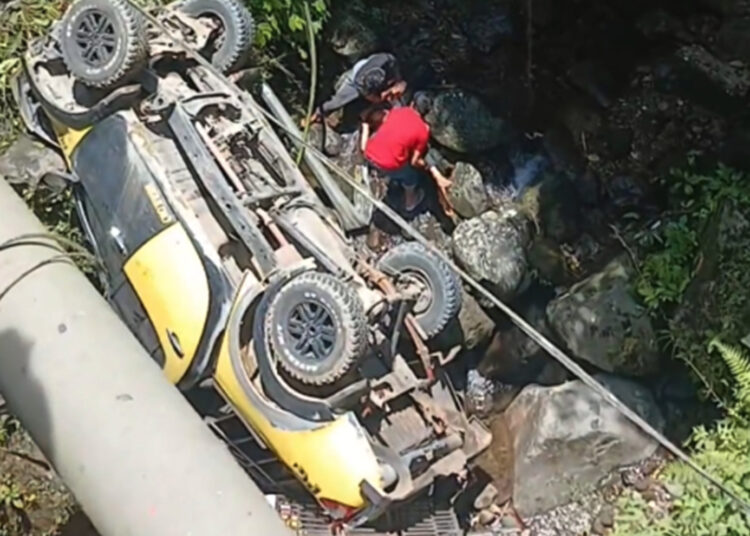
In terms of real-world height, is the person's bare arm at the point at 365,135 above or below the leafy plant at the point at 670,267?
above

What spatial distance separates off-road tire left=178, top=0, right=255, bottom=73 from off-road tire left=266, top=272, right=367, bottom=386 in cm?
202

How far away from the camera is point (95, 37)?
21.9 ft

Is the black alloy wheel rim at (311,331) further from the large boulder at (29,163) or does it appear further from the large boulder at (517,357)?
the large boulder at (517,357)

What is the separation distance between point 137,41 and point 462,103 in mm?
2819

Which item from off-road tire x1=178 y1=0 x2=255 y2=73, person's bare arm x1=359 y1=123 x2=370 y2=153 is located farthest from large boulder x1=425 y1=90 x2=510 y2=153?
off-road tire x1=178 y1=0 x2=255 y2=73

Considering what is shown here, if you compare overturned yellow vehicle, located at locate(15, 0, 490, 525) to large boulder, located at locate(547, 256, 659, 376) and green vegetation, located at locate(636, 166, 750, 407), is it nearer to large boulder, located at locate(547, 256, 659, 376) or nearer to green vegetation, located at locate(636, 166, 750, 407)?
large boulder, located at locate(547, 256, 659, 376)

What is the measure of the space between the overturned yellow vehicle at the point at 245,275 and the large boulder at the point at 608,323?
1.11 m

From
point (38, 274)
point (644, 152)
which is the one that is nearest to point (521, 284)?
point (644, 152)

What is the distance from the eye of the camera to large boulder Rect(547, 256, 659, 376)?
23.9ft

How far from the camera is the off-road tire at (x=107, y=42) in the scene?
21.4ft

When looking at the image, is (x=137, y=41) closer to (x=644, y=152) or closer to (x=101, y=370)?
(x=101, y=370)

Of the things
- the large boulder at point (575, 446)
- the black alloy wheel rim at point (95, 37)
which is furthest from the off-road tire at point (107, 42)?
the large boulder at point (575, 446)

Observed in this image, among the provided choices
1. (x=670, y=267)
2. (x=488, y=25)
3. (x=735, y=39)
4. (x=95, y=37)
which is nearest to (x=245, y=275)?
(x=95, y=37)

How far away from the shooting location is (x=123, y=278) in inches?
256
